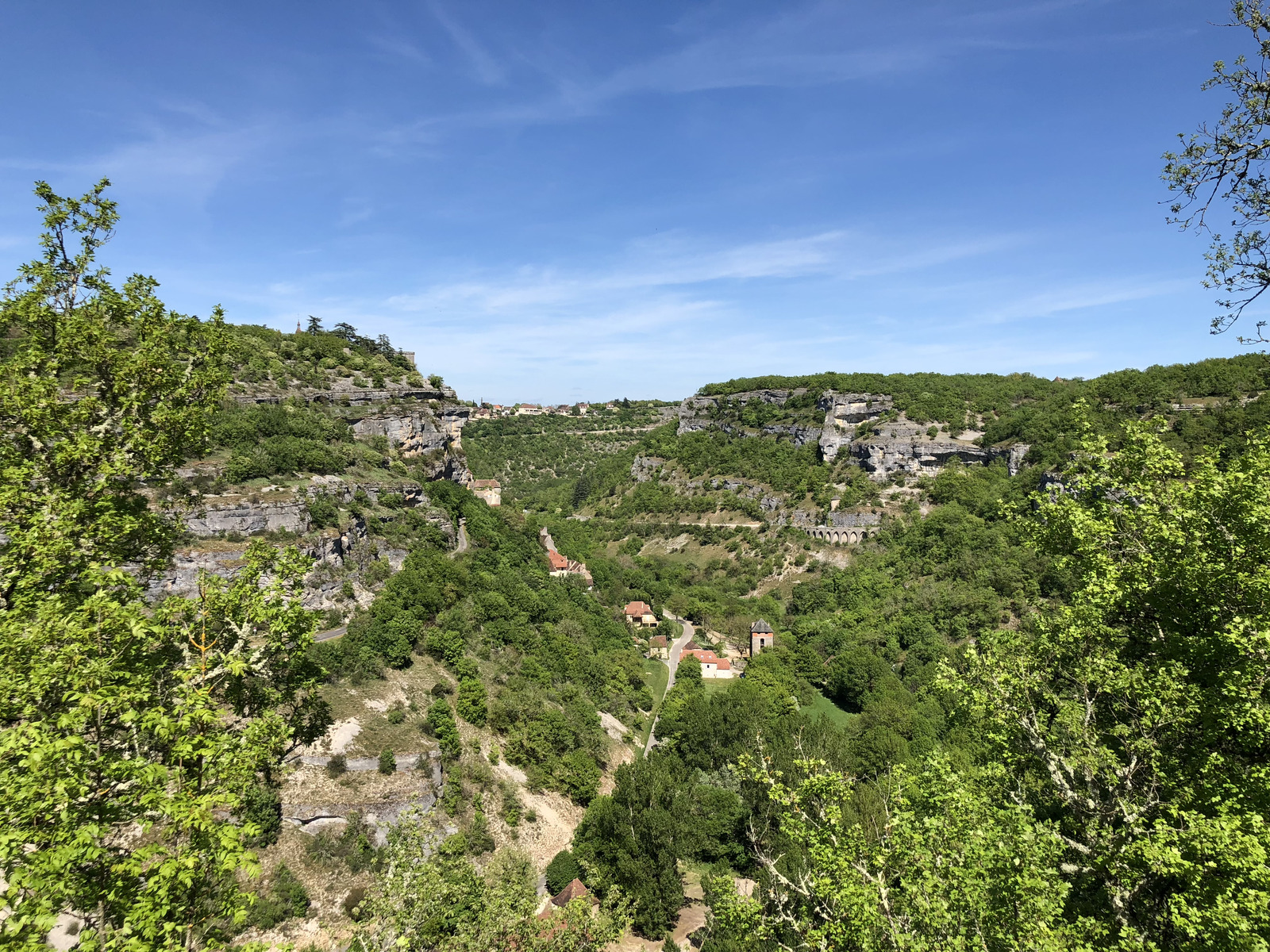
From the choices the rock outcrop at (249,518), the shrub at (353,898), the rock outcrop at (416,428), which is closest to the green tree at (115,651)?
the shrub at (353,898)

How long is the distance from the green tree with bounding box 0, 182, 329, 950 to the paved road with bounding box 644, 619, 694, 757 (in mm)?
39120

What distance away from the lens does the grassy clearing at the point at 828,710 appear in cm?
5400

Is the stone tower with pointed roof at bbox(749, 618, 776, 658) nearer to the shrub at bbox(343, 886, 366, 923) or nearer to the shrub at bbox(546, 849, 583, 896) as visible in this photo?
the shrub at bbox(546, 849, 583, 896)

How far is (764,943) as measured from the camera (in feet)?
67.0

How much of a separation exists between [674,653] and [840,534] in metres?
35.2

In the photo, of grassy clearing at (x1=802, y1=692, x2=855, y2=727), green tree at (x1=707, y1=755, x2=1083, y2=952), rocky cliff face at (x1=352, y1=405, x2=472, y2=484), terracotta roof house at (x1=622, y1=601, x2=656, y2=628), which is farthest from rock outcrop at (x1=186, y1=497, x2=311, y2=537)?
terracotta roof house at (x1=622, y1=601, x2=656, y2=628)

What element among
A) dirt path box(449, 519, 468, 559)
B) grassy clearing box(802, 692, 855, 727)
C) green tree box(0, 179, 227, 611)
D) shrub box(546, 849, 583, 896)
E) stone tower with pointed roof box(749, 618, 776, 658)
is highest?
green tree box(0, 179, 227, 611)

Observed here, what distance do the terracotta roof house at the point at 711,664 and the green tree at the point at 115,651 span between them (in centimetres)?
5672

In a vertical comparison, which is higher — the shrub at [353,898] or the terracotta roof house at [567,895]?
the shrub at [353,898]

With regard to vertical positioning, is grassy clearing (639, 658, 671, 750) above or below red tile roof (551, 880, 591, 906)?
below

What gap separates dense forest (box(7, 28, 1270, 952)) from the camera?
26.1 ft

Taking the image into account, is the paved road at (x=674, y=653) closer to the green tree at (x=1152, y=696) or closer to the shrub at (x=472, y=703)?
the shrub at (x=472, y=703)

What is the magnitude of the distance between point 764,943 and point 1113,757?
47.7ft

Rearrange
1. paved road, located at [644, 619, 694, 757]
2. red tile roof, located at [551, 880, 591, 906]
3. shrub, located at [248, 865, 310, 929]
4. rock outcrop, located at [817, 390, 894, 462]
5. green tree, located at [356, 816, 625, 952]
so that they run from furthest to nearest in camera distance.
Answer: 1. rock outcrop, located at [817, 390, 894, 462]
2. paved road, located at [644, 619, 694, 757]
3. red tile roof, located at [551, 880, 591, 906]
4. shrub, located at [248, 865, 310, 929]
5. green tree, located at [356, 816, 625, 952]
